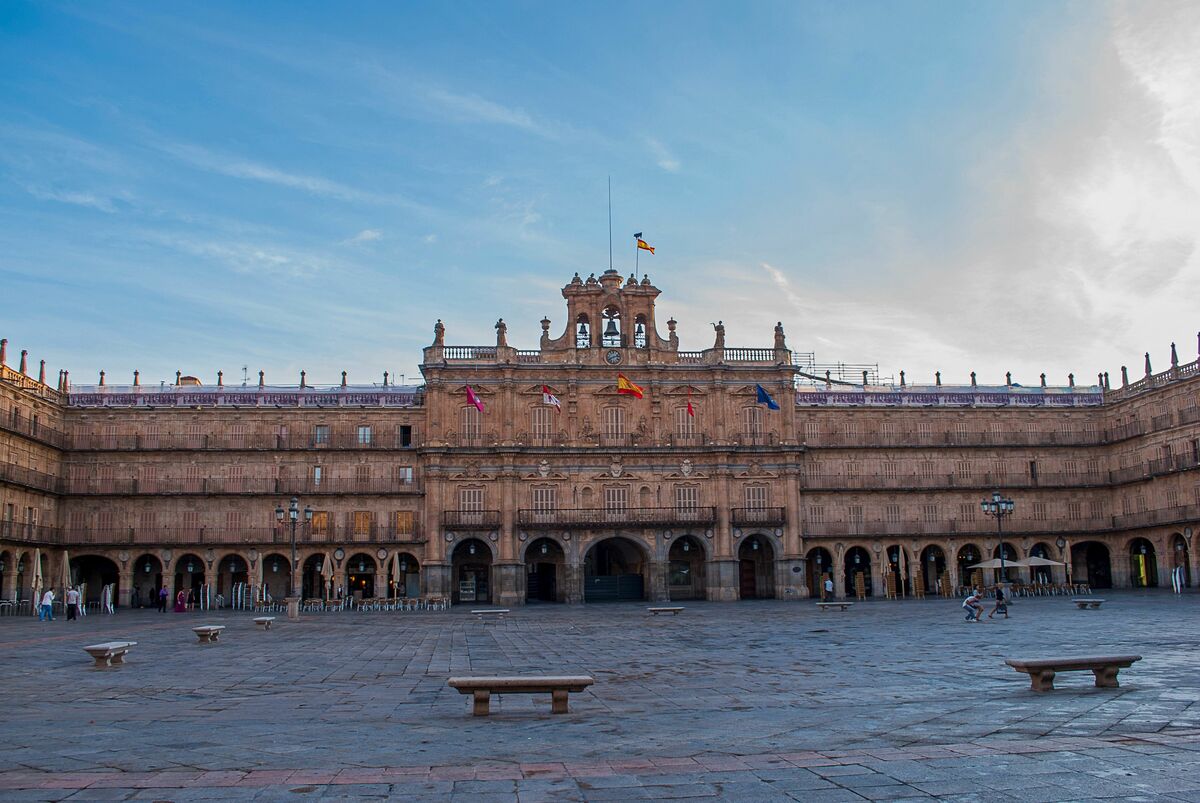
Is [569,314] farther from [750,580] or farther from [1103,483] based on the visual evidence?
[1103,483]

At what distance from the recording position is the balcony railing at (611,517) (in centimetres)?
5703

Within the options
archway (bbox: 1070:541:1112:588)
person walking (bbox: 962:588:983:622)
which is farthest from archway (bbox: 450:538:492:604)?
archway (bbox: 1070:541:1112:588)

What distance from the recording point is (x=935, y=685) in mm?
16297

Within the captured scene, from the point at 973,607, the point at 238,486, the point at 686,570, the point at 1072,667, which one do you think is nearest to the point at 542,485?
the point at 686,570

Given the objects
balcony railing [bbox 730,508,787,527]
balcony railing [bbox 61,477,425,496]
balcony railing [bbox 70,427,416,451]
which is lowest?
balcony railing [bbox 730,508,787,527]

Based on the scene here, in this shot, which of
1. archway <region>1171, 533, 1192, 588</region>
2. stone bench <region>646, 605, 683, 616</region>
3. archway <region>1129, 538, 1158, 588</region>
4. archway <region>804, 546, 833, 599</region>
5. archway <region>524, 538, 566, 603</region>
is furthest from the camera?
archway <region>804, 546, 833, 599</region>

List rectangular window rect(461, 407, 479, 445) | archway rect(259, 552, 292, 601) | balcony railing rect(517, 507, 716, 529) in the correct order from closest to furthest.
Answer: balcony railing rect(517, 507, 716, 529), rectangular window rect(461, 407, 479, 445), archway rect(259, 552, 292, 601)

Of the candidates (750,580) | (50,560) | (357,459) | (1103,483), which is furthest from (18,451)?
(1103,483)

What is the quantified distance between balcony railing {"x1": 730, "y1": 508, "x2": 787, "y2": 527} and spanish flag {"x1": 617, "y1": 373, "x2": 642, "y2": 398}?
839 cm

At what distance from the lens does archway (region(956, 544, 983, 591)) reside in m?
62.8

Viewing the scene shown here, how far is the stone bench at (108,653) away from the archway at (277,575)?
3751 centimetres

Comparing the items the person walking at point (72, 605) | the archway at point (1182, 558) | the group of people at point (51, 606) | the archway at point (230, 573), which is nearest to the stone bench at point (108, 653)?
the group of people at point (51, 606)

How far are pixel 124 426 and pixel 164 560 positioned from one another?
25.8ft

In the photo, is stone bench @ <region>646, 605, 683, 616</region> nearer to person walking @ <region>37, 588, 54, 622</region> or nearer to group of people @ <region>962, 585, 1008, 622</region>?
group of people @ <region>962, 585, 1008, 622</region>
